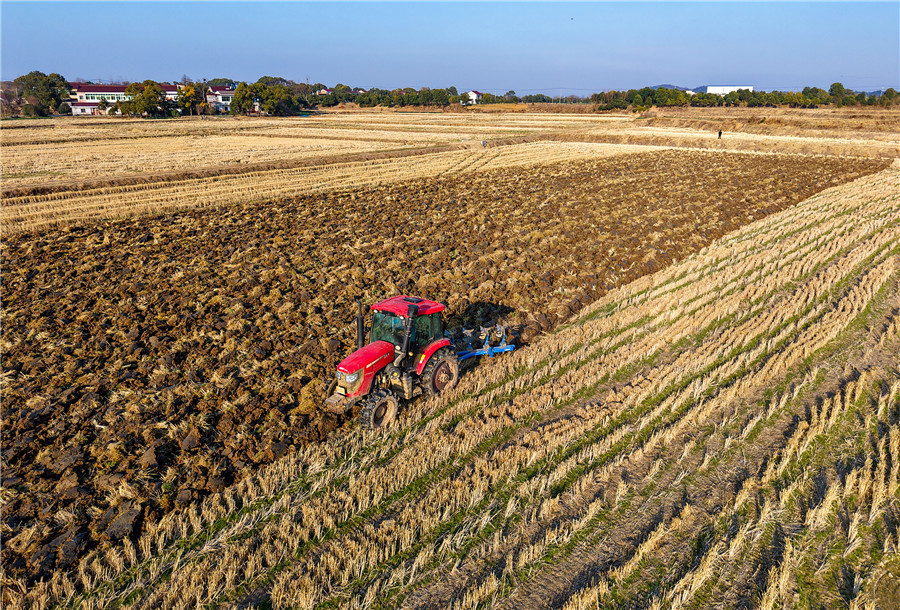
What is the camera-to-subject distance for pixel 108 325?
12.1m

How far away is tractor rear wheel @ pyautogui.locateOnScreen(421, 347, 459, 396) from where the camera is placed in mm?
9016

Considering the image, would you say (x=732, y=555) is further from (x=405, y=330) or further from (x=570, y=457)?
(x=405, y=330)

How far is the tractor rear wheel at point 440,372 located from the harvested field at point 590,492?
279 millimetres

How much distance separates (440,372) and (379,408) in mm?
1491

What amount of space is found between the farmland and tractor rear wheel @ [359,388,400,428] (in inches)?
11.7

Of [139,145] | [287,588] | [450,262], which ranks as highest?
[139,145]

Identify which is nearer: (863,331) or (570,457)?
(570,457)

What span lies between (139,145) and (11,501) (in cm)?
5118

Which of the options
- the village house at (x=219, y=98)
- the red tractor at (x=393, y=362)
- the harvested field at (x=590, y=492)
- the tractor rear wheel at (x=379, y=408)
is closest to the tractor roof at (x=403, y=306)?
the red tractor at (x=393, y=362)

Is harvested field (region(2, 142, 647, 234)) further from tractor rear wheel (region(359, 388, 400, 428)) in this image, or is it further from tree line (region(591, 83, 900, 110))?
tree line (region(591, 83, 900, 110))

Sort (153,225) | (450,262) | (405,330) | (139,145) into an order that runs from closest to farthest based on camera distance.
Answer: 1. (405,330)
2. (450,262)
3. (153,225)
4. (139,145)

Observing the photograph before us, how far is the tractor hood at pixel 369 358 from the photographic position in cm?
776

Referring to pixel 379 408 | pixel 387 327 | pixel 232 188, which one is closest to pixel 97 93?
pixel 232 188

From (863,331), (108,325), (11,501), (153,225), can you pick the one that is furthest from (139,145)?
(863,331)
